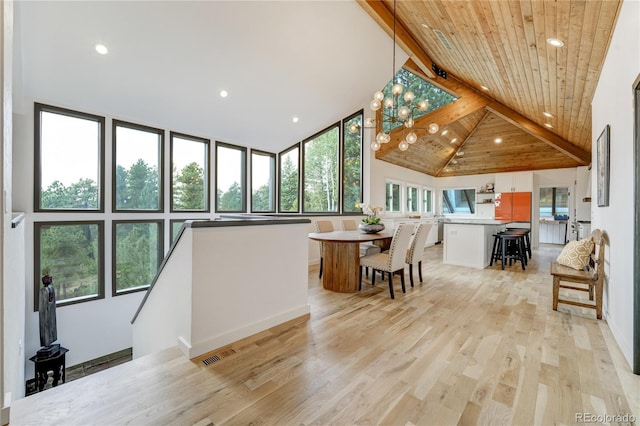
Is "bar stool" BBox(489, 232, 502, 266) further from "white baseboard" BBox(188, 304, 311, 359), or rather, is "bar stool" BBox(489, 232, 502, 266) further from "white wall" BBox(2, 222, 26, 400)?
"white wall" BBox(2, 222, 26, 400)

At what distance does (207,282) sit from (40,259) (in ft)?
12.0

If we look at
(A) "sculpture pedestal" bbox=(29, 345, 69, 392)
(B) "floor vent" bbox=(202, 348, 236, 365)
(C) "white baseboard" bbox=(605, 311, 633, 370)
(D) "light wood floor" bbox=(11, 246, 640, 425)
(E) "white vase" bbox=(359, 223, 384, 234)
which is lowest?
(A) "sculpture pedestal" bbox=(29, 345, 69, 392)

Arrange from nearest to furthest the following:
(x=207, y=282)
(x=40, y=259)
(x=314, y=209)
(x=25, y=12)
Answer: (x=207, y=282) < (x=25, y=12) < (x=40, y=259) < (x=314, y=209)

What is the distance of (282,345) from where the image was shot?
7.42ft

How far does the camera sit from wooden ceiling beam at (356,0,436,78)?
12.2ft

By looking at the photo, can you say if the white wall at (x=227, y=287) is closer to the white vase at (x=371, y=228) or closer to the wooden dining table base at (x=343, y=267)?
the wooden dining table base at (x=343, y=267)

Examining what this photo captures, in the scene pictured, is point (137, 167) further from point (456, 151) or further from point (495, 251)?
point (456, 151)

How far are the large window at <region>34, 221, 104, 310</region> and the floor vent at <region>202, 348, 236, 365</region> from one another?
3.59 metres

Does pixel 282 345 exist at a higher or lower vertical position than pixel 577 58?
lower

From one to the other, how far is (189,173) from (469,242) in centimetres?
572

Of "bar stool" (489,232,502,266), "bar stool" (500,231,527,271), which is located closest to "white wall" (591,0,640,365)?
"bar stool" (500,231,527,271)

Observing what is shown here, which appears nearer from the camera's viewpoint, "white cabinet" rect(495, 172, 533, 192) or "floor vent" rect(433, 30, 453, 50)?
"floor vent" rect(433, 30, 453, 50)

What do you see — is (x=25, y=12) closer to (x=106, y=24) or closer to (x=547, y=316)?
(x=106, y=24)

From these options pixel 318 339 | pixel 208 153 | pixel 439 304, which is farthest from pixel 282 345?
pixel 208 153
